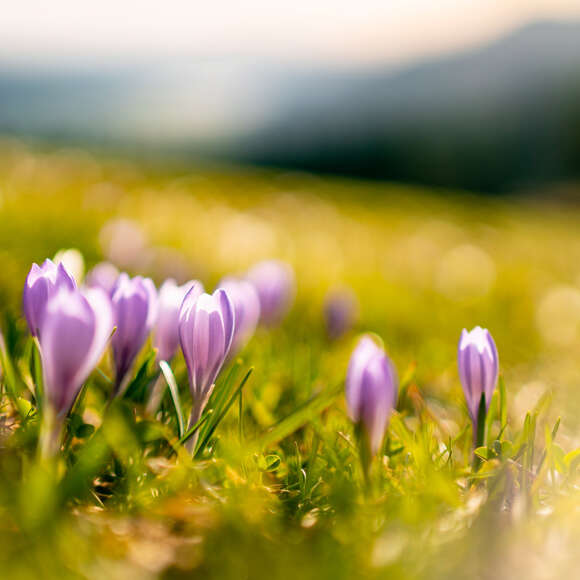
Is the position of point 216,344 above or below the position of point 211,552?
above

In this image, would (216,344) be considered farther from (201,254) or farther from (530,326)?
(530,326)

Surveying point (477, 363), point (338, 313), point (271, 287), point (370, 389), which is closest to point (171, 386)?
point (370, 389)

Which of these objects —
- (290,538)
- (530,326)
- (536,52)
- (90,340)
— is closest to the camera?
(90,340)

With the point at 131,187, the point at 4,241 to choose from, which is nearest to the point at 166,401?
the point at 4,241

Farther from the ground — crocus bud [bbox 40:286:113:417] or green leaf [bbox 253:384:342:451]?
crocus bud [bbox 40:286:113:417]

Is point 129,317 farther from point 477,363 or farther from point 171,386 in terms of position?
point 477,363

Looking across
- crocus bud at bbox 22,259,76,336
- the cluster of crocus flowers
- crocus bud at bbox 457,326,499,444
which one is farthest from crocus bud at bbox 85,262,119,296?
crocus bud at bbox 457,326,499,444

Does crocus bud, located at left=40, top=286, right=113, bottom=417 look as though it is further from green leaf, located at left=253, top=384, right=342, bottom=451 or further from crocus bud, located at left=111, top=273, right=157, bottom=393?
green leaf, located at left=253, top=384, right=342, bottom=451
